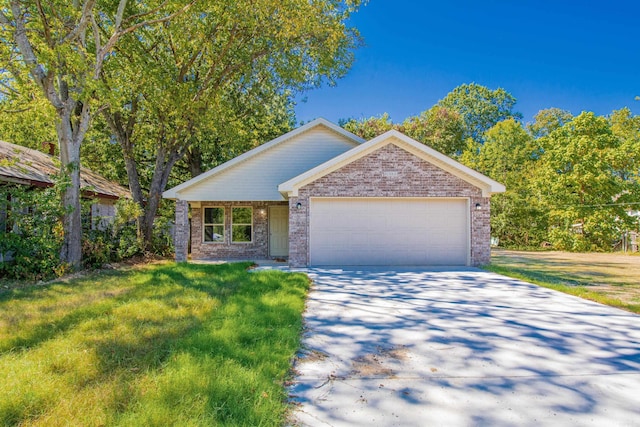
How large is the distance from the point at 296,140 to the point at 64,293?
9.90 meters

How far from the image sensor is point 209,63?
1731 cm

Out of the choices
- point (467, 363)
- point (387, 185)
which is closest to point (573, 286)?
point (387, 185)

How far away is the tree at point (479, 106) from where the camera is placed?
40.4 m

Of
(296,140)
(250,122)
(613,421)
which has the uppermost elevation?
(250,122)

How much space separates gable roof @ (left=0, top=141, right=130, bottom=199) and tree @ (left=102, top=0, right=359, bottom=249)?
73.3 inches

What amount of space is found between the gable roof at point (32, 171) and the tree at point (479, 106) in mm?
33114

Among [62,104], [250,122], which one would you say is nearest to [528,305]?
[62,104]

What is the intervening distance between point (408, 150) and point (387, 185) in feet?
4.23

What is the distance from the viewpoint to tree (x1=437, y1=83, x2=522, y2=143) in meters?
40.4

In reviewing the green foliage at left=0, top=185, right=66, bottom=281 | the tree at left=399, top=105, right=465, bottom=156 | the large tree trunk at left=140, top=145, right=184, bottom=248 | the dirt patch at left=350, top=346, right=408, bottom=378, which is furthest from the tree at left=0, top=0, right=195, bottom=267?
the tree at left=399, top=105, right=465, bottom=156

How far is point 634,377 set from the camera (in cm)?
371

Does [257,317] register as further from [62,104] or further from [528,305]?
[62,104]

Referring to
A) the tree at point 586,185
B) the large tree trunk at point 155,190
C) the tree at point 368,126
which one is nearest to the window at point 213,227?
the large tree trunk at point 155,190

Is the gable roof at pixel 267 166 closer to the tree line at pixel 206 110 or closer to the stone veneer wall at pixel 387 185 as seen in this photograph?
the tree line at pixel 206 110
